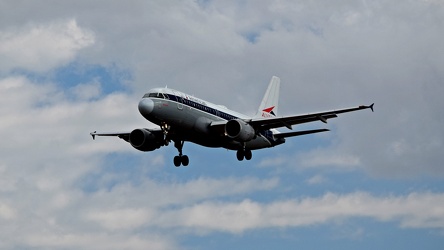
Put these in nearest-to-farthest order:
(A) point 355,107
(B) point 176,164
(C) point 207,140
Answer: (A) point 355,107, (C) point 207,140, (B) point 176,164

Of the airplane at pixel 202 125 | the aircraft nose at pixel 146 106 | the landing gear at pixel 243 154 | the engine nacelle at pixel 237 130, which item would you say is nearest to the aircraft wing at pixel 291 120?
the airplane at pixel 202 125

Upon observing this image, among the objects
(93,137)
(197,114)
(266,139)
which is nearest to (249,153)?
(266,139)

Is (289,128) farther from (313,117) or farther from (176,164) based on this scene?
(176,164)

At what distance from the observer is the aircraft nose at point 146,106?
261 ft

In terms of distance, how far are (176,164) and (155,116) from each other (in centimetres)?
1060

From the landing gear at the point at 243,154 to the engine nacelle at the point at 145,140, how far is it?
21.3 feet

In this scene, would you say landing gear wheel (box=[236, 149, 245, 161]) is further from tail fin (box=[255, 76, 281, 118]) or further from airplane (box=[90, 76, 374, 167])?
tail fin (box=[255, 76, 281, 118])

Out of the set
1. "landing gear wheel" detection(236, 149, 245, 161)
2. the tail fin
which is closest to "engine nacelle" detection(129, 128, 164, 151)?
"landing gear wheel" detection(236, 149, 245, 161)

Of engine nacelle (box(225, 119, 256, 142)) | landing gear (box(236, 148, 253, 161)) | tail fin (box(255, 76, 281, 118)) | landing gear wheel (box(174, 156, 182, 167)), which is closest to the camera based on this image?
engine nacelle (box(225, 119, 256, 142))

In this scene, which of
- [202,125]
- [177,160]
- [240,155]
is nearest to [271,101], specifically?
[240,155]

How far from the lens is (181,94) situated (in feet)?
269

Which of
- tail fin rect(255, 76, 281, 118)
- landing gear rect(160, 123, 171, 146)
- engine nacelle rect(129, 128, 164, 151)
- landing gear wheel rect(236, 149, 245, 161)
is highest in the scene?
tail fin rect(255, 76, 281, 118)

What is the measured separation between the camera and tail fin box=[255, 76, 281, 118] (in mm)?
98688

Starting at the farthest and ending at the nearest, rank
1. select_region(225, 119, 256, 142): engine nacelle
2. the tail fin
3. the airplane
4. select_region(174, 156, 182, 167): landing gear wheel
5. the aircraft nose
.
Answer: the tail fin
select_region(174, 156, 182, 167): landing gear wheel
select_region(225, 119, 256, 142): engine nacelle
the airplane
the aircraft nose
